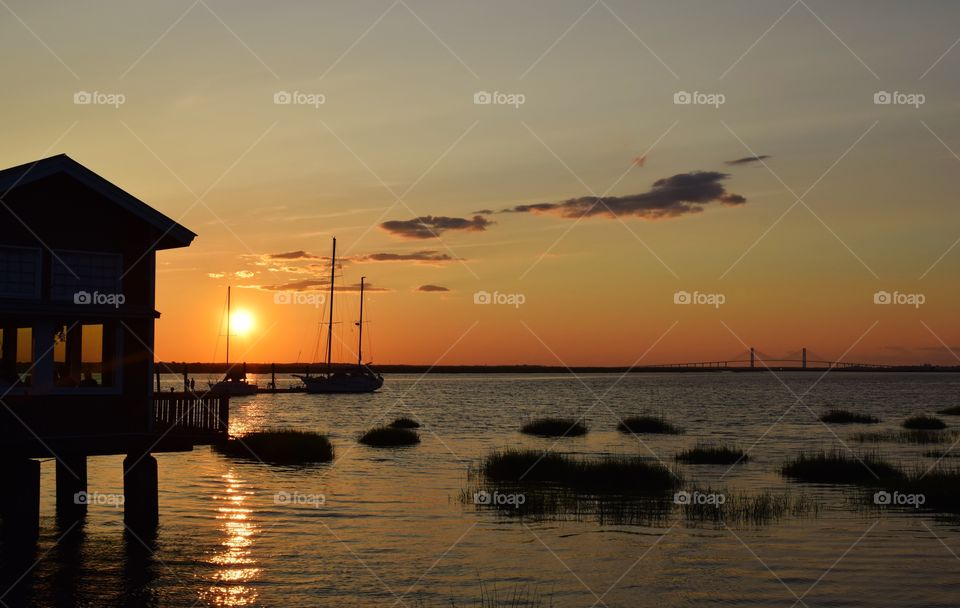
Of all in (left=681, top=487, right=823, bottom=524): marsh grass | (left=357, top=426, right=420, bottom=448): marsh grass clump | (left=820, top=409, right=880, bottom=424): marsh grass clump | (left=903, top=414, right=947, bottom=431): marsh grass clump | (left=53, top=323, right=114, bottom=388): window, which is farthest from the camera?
(left=820, top=409, right=880, bottom=424): marsh grass clump

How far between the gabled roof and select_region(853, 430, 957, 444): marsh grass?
50.1 metres

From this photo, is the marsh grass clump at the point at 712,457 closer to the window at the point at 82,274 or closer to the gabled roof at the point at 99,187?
the gabled roof at the point at 99,187

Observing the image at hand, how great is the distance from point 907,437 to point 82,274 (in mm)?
56088

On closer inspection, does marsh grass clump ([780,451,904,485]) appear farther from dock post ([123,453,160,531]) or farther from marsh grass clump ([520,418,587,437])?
marsh grass clump ([520,418,587,437])

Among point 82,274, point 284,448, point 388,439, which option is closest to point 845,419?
point 388,439

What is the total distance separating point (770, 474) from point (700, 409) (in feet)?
238

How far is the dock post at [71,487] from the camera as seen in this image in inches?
1224

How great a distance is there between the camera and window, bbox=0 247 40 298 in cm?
2430

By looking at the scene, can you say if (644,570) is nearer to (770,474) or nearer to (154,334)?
(154,334)

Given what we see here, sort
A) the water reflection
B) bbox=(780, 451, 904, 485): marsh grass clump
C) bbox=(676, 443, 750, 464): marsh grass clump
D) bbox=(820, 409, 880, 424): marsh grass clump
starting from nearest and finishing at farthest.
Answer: the water reflection
bbox=(780, 451, 904, 485): marsh grass clump
bbox=(676, 443, 750, 464): marsh grass clump
bbox=(820, 409, 880, 424): marsh grass clump

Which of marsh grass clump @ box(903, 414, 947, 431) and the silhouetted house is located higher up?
the silhouetted house

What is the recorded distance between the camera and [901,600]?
2159 centimetres

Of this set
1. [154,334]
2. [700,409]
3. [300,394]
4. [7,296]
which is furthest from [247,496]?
[300,394]

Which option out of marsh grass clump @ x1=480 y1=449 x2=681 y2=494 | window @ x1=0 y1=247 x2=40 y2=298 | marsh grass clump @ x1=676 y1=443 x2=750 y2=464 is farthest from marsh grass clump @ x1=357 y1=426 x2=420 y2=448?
window @ x1=0 y1=247 x2=40 y2=298
